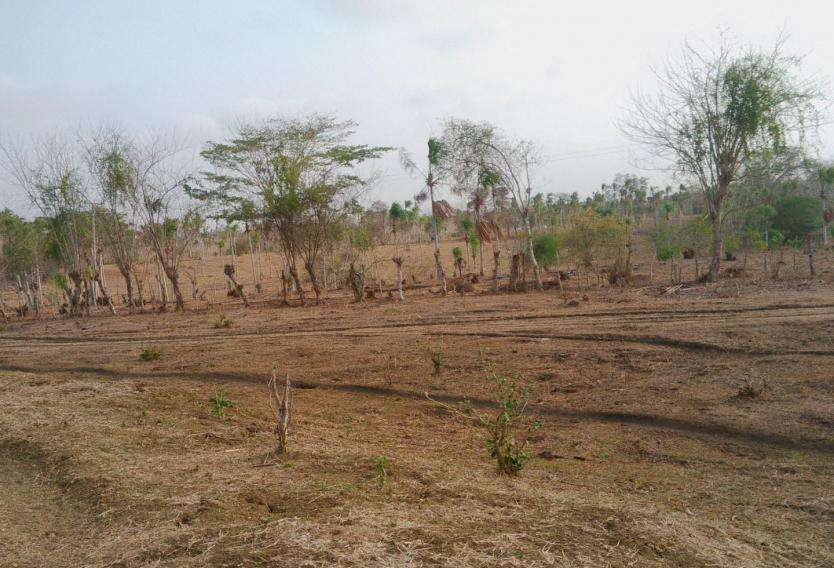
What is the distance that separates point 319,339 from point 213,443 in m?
6.70

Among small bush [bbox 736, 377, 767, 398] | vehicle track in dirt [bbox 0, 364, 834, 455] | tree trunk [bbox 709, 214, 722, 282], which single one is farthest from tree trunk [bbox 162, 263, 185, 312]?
small bush [bbox 736, 377, 767, 398]

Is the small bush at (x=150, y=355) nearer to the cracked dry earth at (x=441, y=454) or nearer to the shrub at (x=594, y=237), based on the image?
the cracked dry earth at (x=441, y=454)

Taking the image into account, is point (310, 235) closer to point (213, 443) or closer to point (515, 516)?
point (213, 443)

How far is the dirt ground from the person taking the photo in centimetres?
354

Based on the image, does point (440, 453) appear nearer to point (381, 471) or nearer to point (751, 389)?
point (381, 471)

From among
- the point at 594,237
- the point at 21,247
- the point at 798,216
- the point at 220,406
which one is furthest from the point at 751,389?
the point at 798,216

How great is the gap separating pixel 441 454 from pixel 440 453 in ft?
0.12

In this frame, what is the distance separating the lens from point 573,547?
3430mm

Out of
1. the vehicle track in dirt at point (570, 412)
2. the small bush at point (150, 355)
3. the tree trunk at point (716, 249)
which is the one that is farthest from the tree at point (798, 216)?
the small bush at point (150, 355)

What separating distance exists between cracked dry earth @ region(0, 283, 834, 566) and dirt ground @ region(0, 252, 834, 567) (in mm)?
25

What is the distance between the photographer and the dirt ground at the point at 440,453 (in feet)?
11.6

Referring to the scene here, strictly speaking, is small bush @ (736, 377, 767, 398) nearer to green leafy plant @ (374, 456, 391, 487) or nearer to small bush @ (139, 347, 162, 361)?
green leafy plant @ (374, 456, 391, 487)

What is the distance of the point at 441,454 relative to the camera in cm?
561

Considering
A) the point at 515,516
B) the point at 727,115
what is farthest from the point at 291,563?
the point at 727,115
